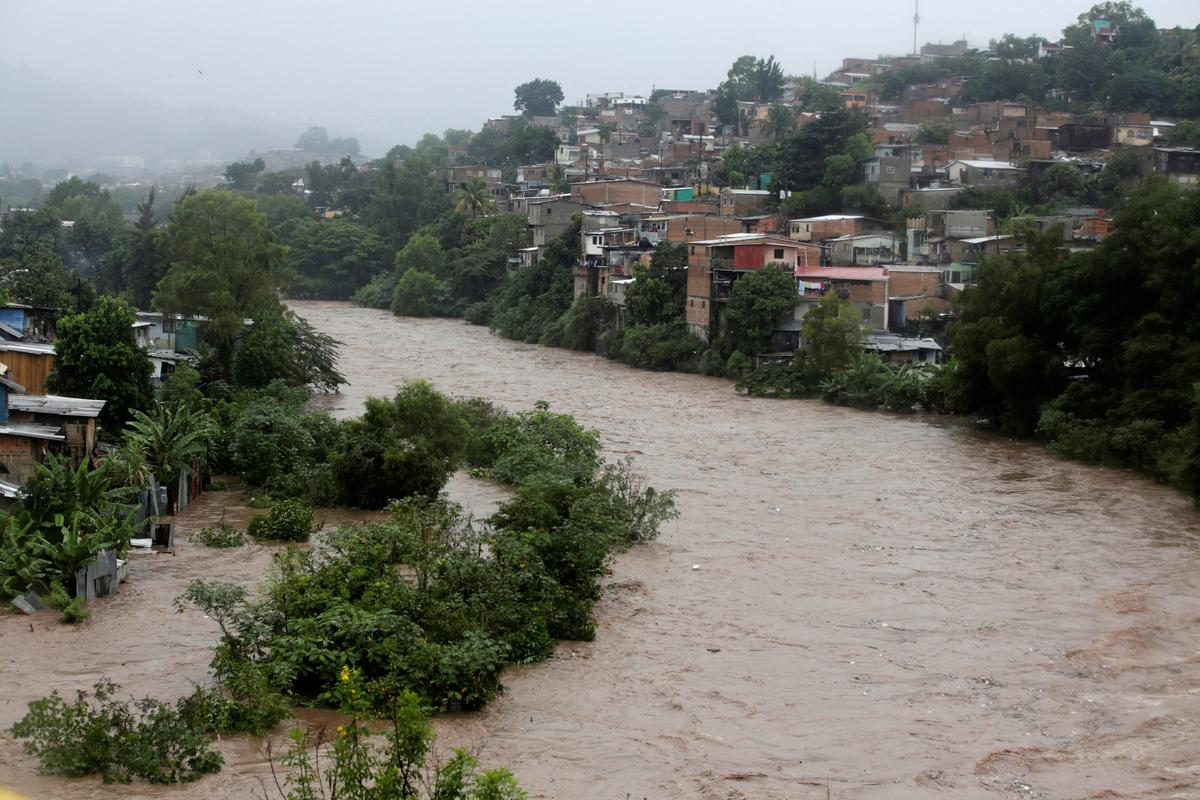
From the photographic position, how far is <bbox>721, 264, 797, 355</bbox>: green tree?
2761cm

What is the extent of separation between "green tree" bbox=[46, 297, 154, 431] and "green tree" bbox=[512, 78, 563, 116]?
6697 centimetres

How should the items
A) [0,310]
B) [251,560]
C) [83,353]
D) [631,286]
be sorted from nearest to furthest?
[251,560] < [83,353] < [0,310] < [631,286]

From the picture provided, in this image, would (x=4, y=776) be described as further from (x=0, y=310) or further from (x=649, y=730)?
(x=0, y=310)

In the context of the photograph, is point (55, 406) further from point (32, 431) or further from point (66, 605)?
point (66, 605)

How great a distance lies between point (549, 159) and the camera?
61.5m

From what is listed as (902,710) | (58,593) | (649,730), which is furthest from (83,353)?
(902,710)

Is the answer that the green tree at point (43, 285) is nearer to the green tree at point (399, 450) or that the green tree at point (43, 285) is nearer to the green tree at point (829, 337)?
the green tree at point (399, 450)

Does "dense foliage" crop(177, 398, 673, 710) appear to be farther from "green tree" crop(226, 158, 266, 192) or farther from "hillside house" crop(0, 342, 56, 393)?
"green tree" crop(226, 158, 266, 192)

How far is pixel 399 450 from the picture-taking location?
15.1 m

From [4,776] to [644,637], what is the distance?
5.27 meters

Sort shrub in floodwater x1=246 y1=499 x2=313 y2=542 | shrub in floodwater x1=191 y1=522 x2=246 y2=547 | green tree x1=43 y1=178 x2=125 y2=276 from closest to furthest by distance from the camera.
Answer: shrub in floodwater x1=191 y1=522 x2=246 y2=547 < shrub in floodwater x1=246 y1=499 x2=313 y2=542 < green tree x1=43 y1=178 x2=125 y2=276

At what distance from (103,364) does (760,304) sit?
15154 mm

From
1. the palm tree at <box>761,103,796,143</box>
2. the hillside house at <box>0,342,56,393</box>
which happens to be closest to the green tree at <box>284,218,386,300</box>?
the palm tree at <box>761,103,796,143</box>

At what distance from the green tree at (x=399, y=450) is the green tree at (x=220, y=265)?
790 centimetres
